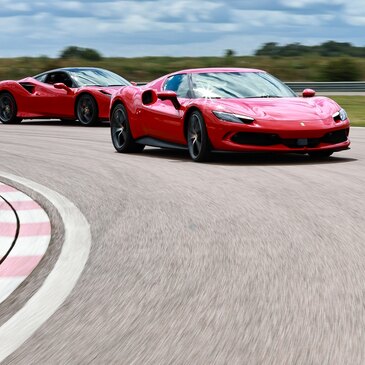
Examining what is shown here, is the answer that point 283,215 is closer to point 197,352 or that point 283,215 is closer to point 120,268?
point 120,268

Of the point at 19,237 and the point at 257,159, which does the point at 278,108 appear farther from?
the point at 19,237

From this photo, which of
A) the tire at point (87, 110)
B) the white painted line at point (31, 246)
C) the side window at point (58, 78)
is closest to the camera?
the white painted line at point (31, 246)

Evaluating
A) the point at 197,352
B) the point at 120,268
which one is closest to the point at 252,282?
the point at 120,268

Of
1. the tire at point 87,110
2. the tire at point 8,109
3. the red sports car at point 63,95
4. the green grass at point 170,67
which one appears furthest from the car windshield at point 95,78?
the green grass at point 170,67

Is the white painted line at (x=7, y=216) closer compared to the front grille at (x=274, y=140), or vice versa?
the white painted line at (x=7, y=216)

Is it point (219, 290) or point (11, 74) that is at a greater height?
point (219, 290)

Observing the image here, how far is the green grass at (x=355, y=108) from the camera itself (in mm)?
19384

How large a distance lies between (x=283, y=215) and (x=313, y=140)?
12.4 feet

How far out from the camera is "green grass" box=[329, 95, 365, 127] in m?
19.4

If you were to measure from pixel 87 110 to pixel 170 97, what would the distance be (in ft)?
25.5

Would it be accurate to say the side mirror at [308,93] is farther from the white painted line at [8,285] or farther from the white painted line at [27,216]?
the white painted line at [8,285]

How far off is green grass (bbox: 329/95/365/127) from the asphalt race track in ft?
31.0

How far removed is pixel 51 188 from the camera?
9133mm

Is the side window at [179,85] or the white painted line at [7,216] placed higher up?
the side window at [179,85]
